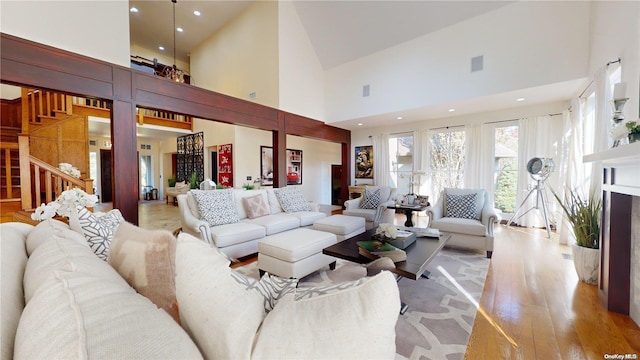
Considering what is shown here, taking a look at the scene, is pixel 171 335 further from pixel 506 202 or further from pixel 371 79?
pixel 506 202

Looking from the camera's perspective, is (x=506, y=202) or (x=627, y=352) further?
(x=506, y=202)

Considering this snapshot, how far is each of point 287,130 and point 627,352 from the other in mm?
5409

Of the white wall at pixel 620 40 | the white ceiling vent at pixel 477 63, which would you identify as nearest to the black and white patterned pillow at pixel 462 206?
the white wall at pixel 620 40

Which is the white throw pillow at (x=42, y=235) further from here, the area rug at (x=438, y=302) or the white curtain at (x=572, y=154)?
the white curtain at (x=572, y=154)

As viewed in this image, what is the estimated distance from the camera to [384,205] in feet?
14.9

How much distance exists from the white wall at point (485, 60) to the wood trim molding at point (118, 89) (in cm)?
320

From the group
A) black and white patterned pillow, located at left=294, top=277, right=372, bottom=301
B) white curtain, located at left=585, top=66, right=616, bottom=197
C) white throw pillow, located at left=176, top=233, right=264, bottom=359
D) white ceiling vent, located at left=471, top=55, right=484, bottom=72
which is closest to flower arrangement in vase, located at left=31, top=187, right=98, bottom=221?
white throw pillow, located at left=176, top=233, right=264, bottom=359

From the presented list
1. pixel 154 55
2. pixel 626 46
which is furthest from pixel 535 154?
pixel 154 55

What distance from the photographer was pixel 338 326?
0.52m

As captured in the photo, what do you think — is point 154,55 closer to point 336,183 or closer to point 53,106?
point 53,106

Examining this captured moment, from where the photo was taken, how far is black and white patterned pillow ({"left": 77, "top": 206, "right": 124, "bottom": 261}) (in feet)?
4.75

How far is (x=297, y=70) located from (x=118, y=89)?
3707 millimetres

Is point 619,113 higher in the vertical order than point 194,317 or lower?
higher

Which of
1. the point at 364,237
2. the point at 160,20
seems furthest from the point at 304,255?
the point at 160,20
